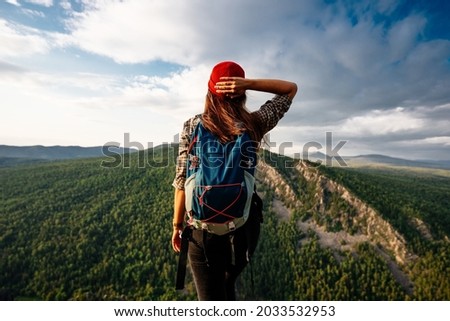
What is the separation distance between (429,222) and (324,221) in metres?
17.8

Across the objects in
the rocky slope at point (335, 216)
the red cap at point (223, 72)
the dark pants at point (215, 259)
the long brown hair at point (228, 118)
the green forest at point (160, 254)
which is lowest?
the green forest at point (160, 254)

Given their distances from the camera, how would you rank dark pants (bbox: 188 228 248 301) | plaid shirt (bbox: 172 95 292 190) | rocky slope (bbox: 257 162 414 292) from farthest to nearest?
rocky slope (bbox: 257 162 414 292) < plaid shirt (bbox: 172 95 292 190) < dark pants (bbox: 188 228 248 301)

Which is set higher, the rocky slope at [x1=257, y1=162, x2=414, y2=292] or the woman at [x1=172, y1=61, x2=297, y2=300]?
the woman at [x1=172, y1=61, x2=297, y2=300]

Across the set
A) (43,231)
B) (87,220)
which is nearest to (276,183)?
(87,220)

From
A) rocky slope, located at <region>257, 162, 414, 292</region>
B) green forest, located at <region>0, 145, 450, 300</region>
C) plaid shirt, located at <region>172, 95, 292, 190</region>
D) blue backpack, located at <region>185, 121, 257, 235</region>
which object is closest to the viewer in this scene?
blue backpack, located at <region>185, 121, 257, 235</region>

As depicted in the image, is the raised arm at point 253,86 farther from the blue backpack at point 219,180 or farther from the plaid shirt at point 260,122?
the blue backpack at point 219,180

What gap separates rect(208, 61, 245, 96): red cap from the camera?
3871 millimetres

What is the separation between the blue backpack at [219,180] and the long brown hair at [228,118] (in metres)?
0.08

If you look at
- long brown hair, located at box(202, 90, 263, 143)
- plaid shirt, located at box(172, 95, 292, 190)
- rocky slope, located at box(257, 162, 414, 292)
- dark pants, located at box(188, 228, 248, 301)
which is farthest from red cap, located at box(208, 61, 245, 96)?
rocky slope, located at box(257, 162, 414, 292)

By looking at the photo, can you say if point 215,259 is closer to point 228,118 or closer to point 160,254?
point 228,118

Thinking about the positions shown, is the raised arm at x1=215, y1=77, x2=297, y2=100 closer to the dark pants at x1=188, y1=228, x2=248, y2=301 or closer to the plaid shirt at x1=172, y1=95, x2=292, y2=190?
the plaid shirt at x1=172, y1=95, x2=292, y2=190

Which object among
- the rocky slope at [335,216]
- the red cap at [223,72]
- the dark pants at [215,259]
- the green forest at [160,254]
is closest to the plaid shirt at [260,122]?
the red cap at [223,72]

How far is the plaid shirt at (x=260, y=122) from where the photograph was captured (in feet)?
13.2

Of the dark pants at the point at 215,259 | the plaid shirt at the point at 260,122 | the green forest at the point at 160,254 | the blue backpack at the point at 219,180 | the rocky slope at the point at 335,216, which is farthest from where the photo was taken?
the rocky slope at the point at 335,216
